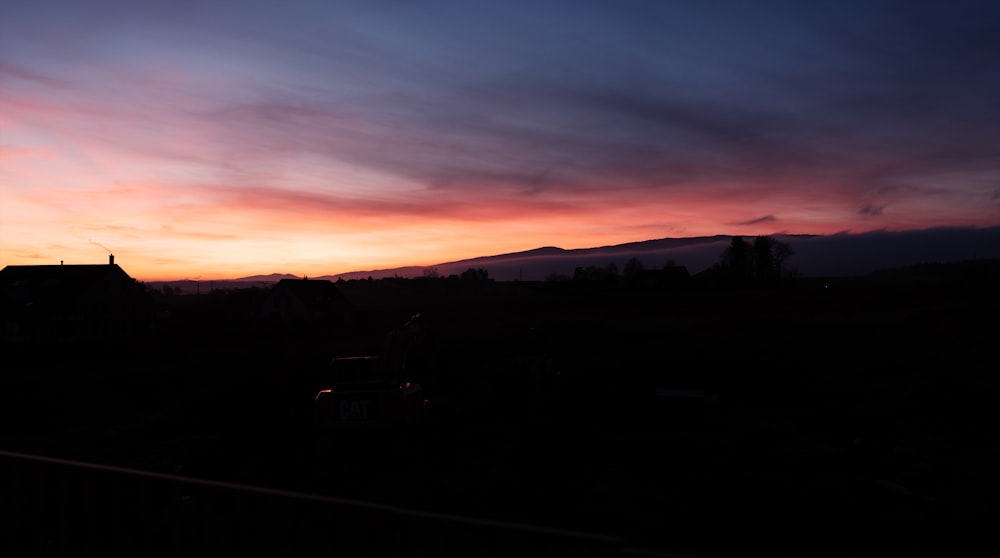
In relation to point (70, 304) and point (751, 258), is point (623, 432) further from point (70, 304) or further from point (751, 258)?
point (751, 258)

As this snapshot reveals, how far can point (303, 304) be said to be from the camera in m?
65.1

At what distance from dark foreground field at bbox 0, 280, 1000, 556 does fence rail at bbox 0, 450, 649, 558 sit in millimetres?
221

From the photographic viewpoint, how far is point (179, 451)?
18.0m

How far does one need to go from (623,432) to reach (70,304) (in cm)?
4728

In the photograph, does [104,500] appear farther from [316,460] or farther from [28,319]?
[28,319]

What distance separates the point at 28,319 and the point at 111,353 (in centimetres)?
964

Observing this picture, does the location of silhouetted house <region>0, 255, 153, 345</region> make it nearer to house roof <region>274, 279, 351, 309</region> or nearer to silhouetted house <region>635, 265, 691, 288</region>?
house roof <region>274, 279, 351, 309</region>

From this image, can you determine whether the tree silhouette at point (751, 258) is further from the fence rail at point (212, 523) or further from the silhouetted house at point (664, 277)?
the fence rail at point (212, 523)

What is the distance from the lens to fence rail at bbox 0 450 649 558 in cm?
407

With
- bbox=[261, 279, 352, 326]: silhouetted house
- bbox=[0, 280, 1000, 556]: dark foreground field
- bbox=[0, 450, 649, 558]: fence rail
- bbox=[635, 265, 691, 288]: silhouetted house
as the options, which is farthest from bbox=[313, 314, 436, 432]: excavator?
bbox=[635, 265, 691, 288]: silhouetted house

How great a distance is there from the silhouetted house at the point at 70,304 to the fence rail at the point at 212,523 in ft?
168

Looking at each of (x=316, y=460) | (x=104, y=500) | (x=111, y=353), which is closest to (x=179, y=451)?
(x=316, y=460)

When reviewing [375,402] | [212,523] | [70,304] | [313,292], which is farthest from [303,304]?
[212,523]

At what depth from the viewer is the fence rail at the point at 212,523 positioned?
13.3 feet
